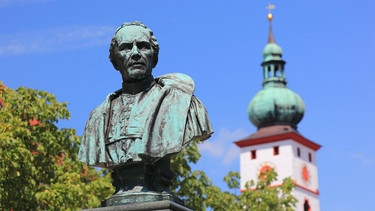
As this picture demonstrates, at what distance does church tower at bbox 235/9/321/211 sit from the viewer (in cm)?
7156

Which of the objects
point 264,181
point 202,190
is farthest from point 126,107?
point 264,181

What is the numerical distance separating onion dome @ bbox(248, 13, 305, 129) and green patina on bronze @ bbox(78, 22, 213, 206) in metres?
63.6

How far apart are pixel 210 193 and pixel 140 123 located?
1681cm

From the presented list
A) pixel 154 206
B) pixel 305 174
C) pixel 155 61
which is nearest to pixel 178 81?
pixel 155 61

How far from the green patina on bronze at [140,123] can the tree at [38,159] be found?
28.7ft

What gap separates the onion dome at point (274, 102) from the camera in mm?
71312

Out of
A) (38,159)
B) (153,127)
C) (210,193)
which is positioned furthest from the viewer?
(210,193)

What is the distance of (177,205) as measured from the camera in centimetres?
696

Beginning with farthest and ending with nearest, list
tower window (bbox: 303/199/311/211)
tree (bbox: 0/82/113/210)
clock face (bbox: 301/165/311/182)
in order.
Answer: clock face (bbox: 301/165/311/182), tower window (bbox: 303/199/311/211), tree (bbox: 0/82/113/210)

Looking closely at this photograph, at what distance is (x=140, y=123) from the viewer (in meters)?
7.39

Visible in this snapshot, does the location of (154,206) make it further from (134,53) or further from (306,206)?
(306,206)

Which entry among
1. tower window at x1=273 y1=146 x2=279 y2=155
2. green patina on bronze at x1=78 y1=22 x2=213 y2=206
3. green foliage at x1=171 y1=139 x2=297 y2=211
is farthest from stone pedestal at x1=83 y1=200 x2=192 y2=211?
tower window at x1=273 y1=146 x2=279 y2=155

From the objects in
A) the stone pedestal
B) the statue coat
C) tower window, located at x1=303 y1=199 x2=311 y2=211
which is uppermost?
tower window, located at x1=303 y1=199 x2=311 y2=211

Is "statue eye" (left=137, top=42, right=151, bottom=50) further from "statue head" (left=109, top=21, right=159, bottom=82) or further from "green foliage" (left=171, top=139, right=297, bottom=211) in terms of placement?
"green foliage" (left=171, top=139, right=297, bottom=211)
